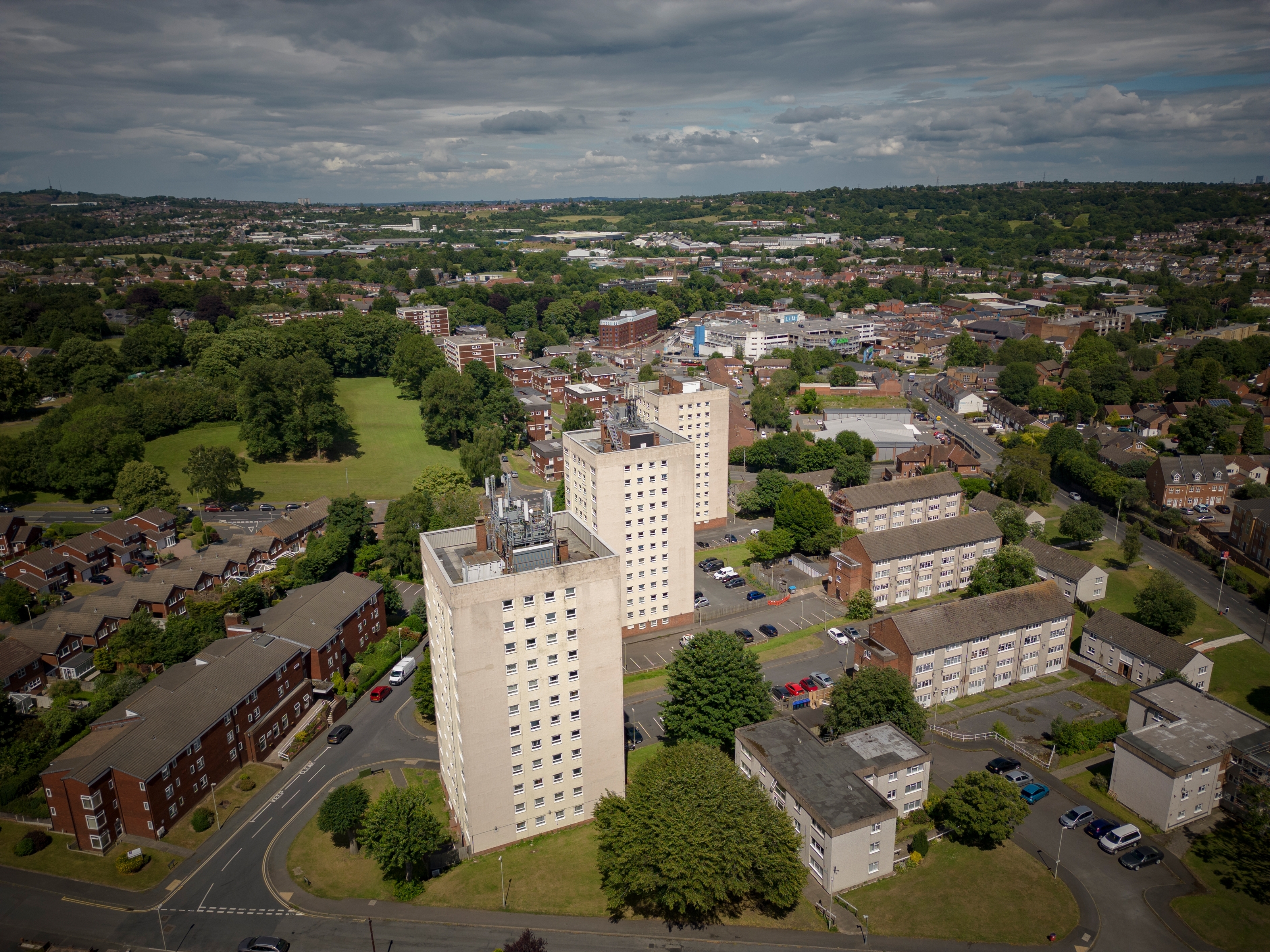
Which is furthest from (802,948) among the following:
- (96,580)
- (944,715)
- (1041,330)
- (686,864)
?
(1041,330)

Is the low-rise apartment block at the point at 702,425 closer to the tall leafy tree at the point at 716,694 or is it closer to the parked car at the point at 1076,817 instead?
the tall leafy tree at the point at 716,694

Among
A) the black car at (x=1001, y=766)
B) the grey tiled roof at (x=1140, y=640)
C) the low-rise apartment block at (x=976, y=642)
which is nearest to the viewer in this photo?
the black car at (x=1001, y=766)

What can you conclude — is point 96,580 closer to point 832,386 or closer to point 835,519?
point 835,519

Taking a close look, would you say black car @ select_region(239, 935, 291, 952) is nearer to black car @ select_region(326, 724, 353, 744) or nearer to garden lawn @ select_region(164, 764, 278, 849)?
garden lawn @ select_region(164, 764, 278, 849)

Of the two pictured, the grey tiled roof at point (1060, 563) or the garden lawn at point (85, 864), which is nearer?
the garden lawn at point (85, 864)

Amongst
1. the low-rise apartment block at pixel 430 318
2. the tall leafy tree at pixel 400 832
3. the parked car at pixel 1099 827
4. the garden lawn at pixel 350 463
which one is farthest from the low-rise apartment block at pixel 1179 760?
the low-rise apartment block at pixel 430 318

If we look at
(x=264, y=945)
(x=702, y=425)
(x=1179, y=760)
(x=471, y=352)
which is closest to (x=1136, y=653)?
(x=1179, y=760)

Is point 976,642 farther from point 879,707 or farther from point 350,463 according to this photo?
point 350,463

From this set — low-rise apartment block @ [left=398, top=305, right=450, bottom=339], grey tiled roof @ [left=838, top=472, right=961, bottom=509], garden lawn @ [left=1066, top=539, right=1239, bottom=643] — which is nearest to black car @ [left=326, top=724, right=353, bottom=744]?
grey tiled roof @ [left=838, top=472, right=961, bottom=509]
